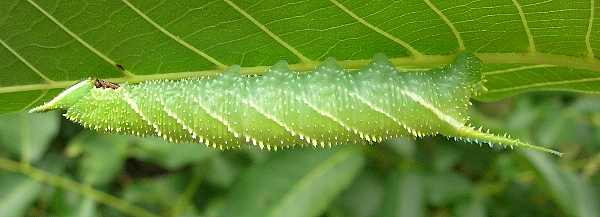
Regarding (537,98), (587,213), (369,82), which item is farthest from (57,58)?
(537,98)

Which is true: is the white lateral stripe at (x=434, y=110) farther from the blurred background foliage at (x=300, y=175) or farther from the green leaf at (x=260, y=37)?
the blurred background foliage at (x=300, y=175)

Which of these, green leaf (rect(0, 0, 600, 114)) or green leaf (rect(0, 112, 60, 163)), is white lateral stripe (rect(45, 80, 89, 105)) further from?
green leaf (rect(0, 112, 60, 163))

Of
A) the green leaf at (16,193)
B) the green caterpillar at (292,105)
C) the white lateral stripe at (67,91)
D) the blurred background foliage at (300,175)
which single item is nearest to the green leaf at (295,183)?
the blurred background foliage at (300,175)

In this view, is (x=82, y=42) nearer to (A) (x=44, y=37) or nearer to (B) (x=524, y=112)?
(A) (x=44, y=37)

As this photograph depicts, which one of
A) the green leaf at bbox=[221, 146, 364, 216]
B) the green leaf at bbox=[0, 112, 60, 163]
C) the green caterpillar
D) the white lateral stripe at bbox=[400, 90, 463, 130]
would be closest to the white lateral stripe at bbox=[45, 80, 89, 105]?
the green caterpillar

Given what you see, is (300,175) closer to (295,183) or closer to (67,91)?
(295,183)

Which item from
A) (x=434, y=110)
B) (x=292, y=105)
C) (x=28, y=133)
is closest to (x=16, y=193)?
(x=28, y=133)

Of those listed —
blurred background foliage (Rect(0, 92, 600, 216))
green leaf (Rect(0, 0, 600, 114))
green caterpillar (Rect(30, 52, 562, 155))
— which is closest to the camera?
green leaf (Rect(0, 0, 600, 114))
